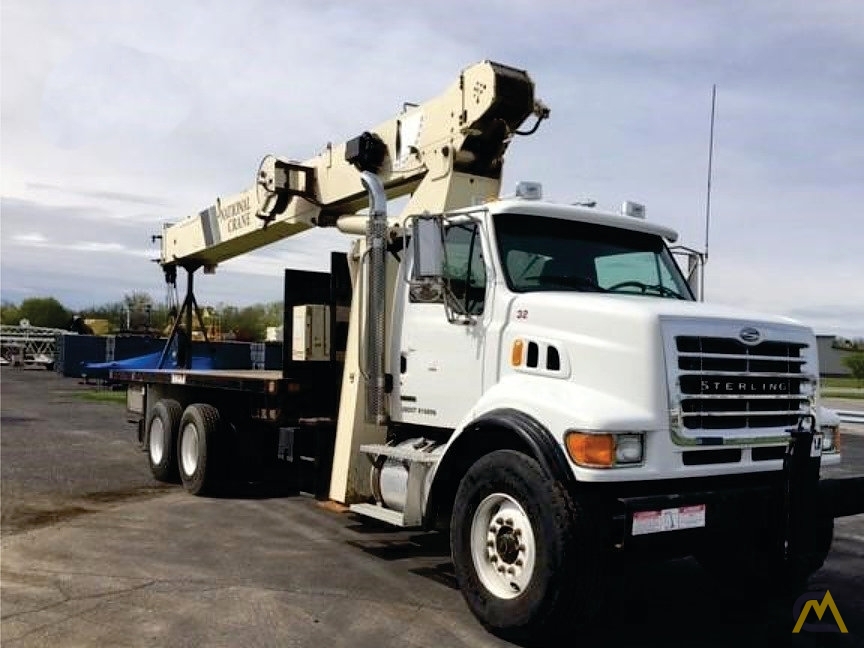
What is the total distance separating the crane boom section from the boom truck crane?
0.07 feet

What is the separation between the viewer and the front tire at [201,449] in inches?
378

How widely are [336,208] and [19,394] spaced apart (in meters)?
21.2

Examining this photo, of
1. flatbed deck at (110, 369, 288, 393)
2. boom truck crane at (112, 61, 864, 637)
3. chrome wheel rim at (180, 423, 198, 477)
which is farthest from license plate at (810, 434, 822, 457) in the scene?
chrome wheel rim at (180, 423, 198, 477)

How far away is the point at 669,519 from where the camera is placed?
4773 millimetres

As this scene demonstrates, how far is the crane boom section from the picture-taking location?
7.09 metres

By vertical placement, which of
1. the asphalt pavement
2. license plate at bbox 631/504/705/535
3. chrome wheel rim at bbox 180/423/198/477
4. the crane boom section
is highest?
the crane boom section

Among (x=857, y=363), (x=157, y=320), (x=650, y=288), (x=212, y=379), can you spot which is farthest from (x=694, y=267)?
(x=157, y=320)

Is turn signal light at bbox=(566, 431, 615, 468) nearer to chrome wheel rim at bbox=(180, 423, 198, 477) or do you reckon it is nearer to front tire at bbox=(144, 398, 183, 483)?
chrome wheel rim at bbox=(180, 423, 198, 477)

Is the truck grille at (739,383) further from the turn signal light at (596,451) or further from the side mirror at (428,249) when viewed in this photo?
the side mirror at (428,249)

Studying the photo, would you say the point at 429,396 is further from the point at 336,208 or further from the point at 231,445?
the point at 231,445

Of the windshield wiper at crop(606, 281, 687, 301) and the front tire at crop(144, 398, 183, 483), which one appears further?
the front tire at crop(144, 398, 183, 483)

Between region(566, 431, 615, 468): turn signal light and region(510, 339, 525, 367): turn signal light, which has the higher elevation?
region(510, 339, 525, 367): turn signal light

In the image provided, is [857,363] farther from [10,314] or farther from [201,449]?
[10,314]

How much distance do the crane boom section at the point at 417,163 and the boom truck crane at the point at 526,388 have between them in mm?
22
